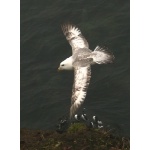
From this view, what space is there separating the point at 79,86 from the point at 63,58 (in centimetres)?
31

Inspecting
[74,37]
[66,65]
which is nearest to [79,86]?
[66,65]

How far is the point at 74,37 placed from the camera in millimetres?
4074

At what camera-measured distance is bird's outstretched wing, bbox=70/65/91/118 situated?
12.9ft

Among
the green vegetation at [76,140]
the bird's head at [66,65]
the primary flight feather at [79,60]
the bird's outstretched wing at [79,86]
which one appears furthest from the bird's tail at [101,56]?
the green vegetation at [76,140]

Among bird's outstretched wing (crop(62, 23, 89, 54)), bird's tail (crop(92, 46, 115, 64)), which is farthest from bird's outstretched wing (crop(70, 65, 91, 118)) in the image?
bird's outstretched wing (crop(62, 23, 89, 54))

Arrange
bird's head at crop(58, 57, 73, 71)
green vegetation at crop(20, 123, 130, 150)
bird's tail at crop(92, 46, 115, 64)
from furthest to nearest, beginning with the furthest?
bird's head at crop(58, 57, 73, 71) < bird's tail at crop(92, 46, 115, 64) < green vegetation at crop(20, 123, 130, 150)

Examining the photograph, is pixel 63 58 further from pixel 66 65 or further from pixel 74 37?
pixel 74 37

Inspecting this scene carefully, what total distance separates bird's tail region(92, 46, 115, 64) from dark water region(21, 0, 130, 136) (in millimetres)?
40

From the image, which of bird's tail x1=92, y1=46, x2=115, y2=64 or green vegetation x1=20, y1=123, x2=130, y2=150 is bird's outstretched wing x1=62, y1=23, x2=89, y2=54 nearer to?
bird's tail x1=92, y1=46, x2=115, y2=64

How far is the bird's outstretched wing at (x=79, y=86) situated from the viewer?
12.9 ft

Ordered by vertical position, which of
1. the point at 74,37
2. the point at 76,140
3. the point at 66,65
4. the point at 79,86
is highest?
the point at 74,37

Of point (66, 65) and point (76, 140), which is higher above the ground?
point (66, 65)
